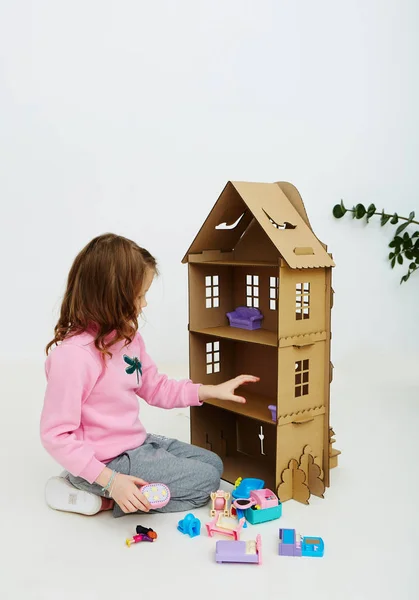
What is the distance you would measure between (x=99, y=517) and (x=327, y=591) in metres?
0.55

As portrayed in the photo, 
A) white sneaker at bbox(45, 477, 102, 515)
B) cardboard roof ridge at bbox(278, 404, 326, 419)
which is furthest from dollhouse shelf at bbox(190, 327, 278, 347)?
white sneaker at bbox(45, 477, 102, 515)

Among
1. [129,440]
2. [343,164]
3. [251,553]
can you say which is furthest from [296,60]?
[251,553]

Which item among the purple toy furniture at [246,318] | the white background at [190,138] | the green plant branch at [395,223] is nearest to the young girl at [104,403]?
the purple toy furniture at [246,318]

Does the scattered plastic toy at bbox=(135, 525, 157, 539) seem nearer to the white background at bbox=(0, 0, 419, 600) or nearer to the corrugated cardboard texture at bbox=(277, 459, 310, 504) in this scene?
the corrugated cardboard texture at bbox=(277, 459, 310, 504)

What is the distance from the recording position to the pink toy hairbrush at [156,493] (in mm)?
1416

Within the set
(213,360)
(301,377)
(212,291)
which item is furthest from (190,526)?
(212,291)

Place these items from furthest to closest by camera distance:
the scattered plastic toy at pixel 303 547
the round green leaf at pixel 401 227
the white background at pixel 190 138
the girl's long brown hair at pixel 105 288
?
1. the round green leaf at pixel 401 227
2. the white background at pixel 190 138
3. the girl's long brown hair at pixel 105 288
4. the scattered plastic toy at pixel 303 547

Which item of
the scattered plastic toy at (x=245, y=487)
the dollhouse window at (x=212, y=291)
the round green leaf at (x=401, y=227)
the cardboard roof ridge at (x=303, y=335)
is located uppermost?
the round green leaf at (x=401, y=227)

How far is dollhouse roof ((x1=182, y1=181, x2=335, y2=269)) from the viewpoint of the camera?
61.0 inches

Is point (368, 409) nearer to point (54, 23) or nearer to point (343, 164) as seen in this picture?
point (343, 164)

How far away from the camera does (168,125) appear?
2836 mm

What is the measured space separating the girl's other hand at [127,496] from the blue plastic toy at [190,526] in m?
0.09

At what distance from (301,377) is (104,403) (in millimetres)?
478

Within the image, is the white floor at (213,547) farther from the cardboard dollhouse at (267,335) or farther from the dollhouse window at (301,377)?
the dollhouse window at (301,377)
